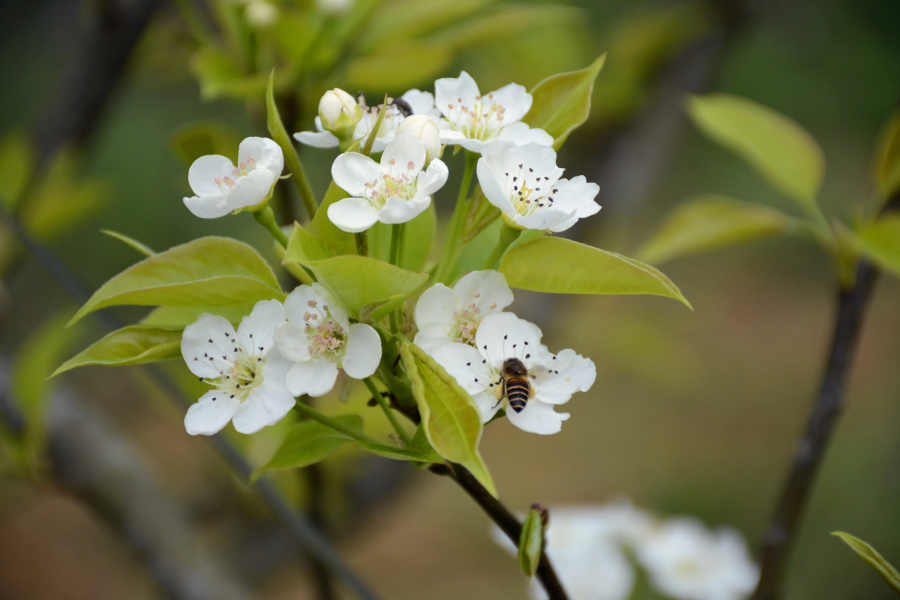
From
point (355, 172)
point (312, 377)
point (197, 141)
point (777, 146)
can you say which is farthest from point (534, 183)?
point (777, 146)

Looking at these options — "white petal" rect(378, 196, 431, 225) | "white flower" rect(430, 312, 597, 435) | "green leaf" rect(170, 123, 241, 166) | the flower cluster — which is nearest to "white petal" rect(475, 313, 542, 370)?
Answer: "white flower" rect(430, 312, 597, 435)

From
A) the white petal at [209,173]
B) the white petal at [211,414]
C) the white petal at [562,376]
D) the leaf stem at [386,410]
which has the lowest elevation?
the white petal at [211,414]

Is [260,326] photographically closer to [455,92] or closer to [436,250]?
[455,92]

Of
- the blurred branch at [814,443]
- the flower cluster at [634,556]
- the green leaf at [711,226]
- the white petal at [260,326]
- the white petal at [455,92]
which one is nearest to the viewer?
the white petal at [260,326]

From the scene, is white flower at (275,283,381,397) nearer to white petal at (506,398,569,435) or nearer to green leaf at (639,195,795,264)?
white petal at (506,398,569,435)

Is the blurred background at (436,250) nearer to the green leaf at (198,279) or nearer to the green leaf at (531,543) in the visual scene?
the green leaf at (198,279)

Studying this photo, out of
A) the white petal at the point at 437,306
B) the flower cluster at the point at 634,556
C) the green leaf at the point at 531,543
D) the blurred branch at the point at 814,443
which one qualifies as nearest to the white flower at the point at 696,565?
the flower cluster at the point at 634,556

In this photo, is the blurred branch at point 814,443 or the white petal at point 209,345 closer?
the white petal at point 209,345

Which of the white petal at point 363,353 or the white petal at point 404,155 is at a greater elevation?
the white petal at point 404,155

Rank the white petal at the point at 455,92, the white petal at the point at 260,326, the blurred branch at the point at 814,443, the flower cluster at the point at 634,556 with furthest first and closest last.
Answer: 1. the flower cluster at the point at 634,556
2. the blurred branch at the point at 814,443
3. the white petal at the point at 455,92
4. the white petal at the point at 260,326
